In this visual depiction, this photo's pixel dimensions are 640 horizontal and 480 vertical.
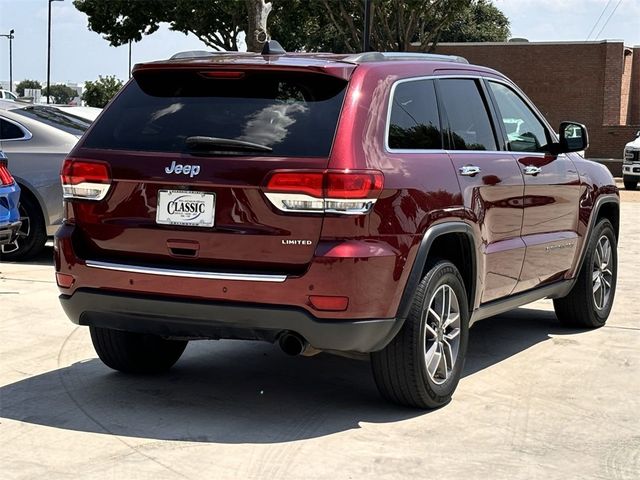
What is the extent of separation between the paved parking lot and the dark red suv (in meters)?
0.36

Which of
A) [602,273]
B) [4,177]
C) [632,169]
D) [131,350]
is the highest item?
[4,177]

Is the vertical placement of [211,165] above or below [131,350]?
above

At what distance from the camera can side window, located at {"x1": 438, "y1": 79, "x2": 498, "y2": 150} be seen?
617 centimetres

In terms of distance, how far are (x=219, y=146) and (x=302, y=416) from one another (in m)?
1.46

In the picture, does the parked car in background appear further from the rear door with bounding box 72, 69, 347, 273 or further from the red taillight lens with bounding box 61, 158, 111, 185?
the rear door with bounding box 72, 69, 347, 273

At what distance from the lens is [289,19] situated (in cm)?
3881

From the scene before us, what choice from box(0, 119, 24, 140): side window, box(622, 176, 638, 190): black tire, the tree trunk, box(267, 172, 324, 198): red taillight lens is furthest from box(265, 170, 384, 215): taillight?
box(622, 176, 638, 190): black tire

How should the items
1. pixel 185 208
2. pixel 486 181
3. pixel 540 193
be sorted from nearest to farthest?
pixel 185 208 < pixel 486 181 < pixel 540 193

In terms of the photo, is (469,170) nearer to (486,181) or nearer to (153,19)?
(486,181)

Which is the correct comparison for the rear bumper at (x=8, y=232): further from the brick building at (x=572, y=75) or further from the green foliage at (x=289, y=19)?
the brick building at (x=572, y=75)

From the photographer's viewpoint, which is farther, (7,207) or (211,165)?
(7,207)

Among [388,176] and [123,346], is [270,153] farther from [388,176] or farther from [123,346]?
[123,346]

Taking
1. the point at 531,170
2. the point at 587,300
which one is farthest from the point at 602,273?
the point at 531,170

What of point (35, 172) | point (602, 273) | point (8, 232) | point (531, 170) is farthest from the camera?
point (35, 172)
